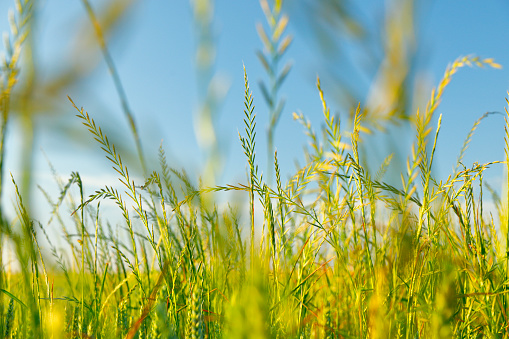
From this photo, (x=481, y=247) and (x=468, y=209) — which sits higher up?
(x=468, y=209)

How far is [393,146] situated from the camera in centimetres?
59

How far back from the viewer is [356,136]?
110 cm

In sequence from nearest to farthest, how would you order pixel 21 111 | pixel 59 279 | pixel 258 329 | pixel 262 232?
1. pixel 258 329
2. pixel 21 111
3. pixel 262 232
4. pixel 59 279

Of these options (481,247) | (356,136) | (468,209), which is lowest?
(481,247)

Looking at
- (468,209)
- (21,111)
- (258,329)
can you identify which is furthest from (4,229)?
(468,209)

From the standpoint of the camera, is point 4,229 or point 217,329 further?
point 217,329

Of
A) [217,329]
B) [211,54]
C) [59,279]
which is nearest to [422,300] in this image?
[217,329]

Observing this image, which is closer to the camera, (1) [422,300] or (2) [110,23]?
(2) [110,23]

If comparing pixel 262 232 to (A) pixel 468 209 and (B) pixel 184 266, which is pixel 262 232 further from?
(A) pixel 468 209

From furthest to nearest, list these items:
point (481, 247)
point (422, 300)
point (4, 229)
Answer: point (481, 247) → point (422, 300) → point (4, 229)

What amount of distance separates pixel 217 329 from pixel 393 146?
3.11ft

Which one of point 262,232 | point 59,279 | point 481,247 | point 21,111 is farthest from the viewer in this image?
point 59,279

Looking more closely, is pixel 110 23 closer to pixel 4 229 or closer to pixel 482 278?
pixel 4 229

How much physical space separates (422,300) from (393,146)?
793 mm
